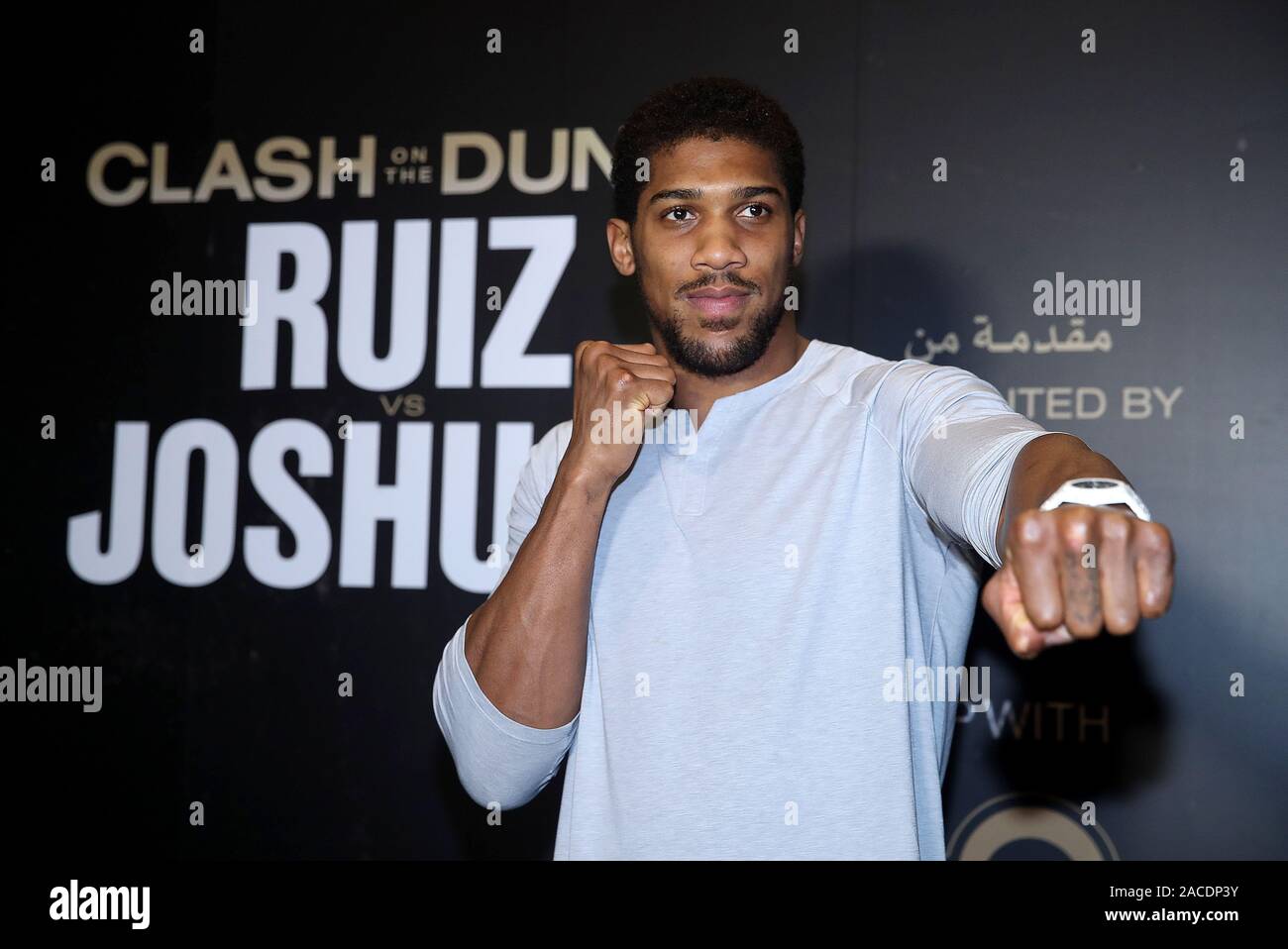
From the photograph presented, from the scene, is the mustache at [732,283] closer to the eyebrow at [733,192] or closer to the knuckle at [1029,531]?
the eyebrow at [733,192]

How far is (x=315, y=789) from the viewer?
2289 millimetres

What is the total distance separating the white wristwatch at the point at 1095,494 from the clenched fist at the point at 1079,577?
0.05 metres

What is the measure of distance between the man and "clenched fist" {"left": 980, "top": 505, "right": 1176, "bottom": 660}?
387 millimetres

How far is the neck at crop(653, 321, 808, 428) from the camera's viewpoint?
147cm

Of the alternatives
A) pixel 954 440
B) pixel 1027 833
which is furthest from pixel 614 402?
pixel 1027 833

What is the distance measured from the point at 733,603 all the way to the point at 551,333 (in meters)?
1.13

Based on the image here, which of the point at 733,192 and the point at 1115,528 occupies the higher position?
the point at 733,192

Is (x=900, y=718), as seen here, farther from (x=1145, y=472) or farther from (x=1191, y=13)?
(x=1191, y=13)

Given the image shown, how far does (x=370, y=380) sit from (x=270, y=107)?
2.29 feet

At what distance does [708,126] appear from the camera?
1.52m
